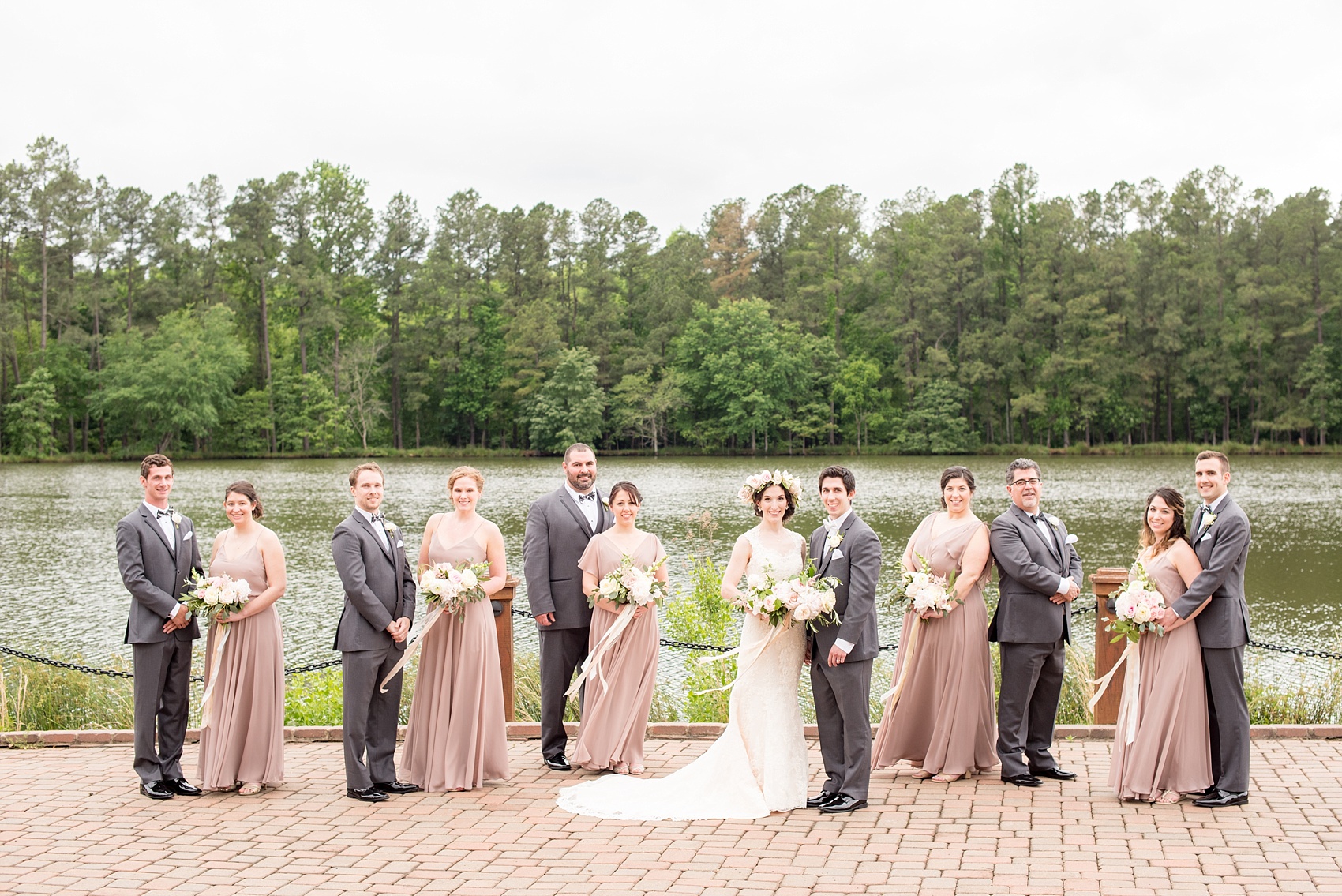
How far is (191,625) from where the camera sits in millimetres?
7293

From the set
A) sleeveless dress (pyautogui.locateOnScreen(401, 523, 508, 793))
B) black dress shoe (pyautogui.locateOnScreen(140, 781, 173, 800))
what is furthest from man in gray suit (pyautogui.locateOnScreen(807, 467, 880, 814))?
black dress shoe (pyautogui.locateOnScreen(140, 781, 173, 800))

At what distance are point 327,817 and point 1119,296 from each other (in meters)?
72.9

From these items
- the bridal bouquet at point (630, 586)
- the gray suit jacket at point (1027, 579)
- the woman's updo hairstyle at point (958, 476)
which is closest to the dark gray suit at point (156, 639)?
the bridal bouquet at point (630, 586)

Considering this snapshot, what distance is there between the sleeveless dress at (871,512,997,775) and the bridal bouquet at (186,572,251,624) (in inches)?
157

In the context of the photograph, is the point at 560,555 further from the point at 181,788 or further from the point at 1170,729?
the point at 1170,729

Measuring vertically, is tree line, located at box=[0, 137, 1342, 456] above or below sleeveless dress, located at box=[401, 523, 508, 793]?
above

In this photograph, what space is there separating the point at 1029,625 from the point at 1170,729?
980 millimetres

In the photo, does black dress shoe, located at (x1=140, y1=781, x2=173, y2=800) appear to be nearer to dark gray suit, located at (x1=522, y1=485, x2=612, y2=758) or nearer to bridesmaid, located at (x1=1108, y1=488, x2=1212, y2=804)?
dark gray suit, located at (x1=522, y1=485, x2=612, y2=758)

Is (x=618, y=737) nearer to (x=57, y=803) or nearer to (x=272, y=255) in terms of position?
(x=57, y=803)

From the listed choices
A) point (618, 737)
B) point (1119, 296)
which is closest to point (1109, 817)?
point (618, 737)

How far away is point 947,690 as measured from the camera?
719 cm

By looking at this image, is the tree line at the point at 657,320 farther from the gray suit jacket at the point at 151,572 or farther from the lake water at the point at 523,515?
the gray suit jacket at the point at 151,572

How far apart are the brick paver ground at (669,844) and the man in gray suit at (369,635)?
0.77 feet

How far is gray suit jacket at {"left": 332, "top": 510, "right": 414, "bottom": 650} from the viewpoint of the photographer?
23.0ft
